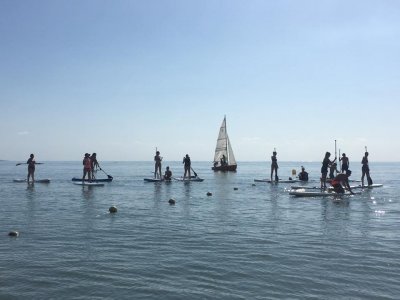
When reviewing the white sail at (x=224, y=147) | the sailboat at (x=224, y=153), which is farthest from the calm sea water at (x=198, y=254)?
→ the white sail at (x=224, y=147)

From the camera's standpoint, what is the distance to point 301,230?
13977 millimetres

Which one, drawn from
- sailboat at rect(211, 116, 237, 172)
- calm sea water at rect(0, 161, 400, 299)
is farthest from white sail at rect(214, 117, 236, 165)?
calm sea water at rect(0, 161, 400, 299)

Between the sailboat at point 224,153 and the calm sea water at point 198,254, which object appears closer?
the calm sea water at point 198,254

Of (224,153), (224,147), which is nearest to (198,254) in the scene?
(224,147)

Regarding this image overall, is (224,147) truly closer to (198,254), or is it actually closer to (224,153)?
(224,153)

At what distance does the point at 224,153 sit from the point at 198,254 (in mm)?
56868

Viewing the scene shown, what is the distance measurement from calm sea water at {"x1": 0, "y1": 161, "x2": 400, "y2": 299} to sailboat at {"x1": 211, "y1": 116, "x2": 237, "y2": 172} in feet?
154

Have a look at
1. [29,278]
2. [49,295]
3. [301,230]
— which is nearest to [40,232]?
[29,278]

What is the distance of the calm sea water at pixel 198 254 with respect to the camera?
798 centimetres

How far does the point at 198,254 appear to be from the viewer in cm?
1055

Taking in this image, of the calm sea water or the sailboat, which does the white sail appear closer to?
the sailboat

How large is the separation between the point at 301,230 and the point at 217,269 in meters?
5.59

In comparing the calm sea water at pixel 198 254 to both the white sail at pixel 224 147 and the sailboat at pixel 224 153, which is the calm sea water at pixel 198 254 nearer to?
the sailboat at pixel 224 153

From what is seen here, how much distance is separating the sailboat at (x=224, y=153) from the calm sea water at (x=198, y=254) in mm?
46872
